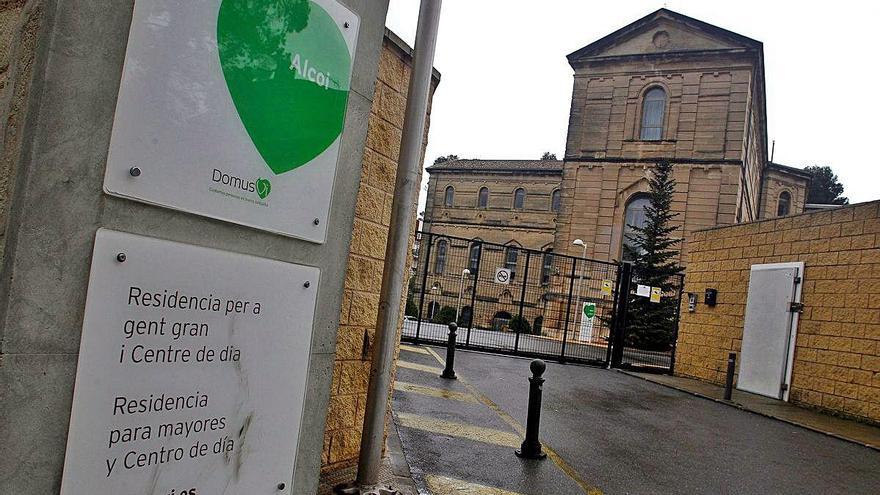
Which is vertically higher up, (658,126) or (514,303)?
(658,126)

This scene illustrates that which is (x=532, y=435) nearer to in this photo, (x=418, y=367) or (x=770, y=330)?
(x=418, y=367)

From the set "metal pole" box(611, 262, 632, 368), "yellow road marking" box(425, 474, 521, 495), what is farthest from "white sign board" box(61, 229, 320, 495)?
"metal pole" box(611, 262, 632, 368)

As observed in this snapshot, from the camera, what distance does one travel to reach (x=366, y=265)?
3598mm

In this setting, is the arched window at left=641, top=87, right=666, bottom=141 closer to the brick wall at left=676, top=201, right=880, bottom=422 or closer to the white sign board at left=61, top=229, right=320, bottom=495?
the brick wall at left=676, top=201, right=880, bottom=422

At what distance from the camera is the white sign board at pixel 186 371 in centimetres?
182

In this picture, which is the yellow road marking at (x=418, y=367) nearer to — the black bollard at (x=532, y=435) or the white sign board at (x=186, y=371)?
the black bollard at (x=532, y=435)

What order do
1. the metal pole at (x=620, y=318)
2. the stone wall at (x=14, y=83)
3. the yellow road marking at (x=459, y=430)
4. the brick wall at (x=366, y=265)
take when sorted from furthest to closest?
the metal pole at (x=620, y=318) → the yellow road marking at (x=459, y=430) → the brick wall at (x=366, y=265) → the stone wall at (x=14, y=83)

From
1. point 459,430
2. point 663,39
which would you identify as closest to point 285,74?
→ point 459,430

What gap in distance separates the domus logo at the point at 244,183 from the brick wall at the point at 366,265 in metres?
1.17

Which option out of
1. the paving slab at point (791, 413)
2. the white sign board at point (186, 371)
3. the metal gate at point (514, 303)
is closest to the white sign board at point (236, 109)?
the white sign board at point (186, 371)

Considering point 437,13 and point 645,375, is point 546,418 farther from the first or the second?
point 645,375

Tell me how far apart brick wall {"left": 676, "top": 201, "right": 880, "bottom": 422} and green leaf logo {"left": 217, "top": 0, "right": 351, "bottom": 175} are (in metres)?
10.6

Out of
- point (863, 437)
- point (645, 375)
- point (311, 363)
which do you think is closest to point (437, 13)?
point (311, 363)

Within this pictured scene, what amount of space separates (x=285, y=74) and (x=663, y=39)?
123ft
